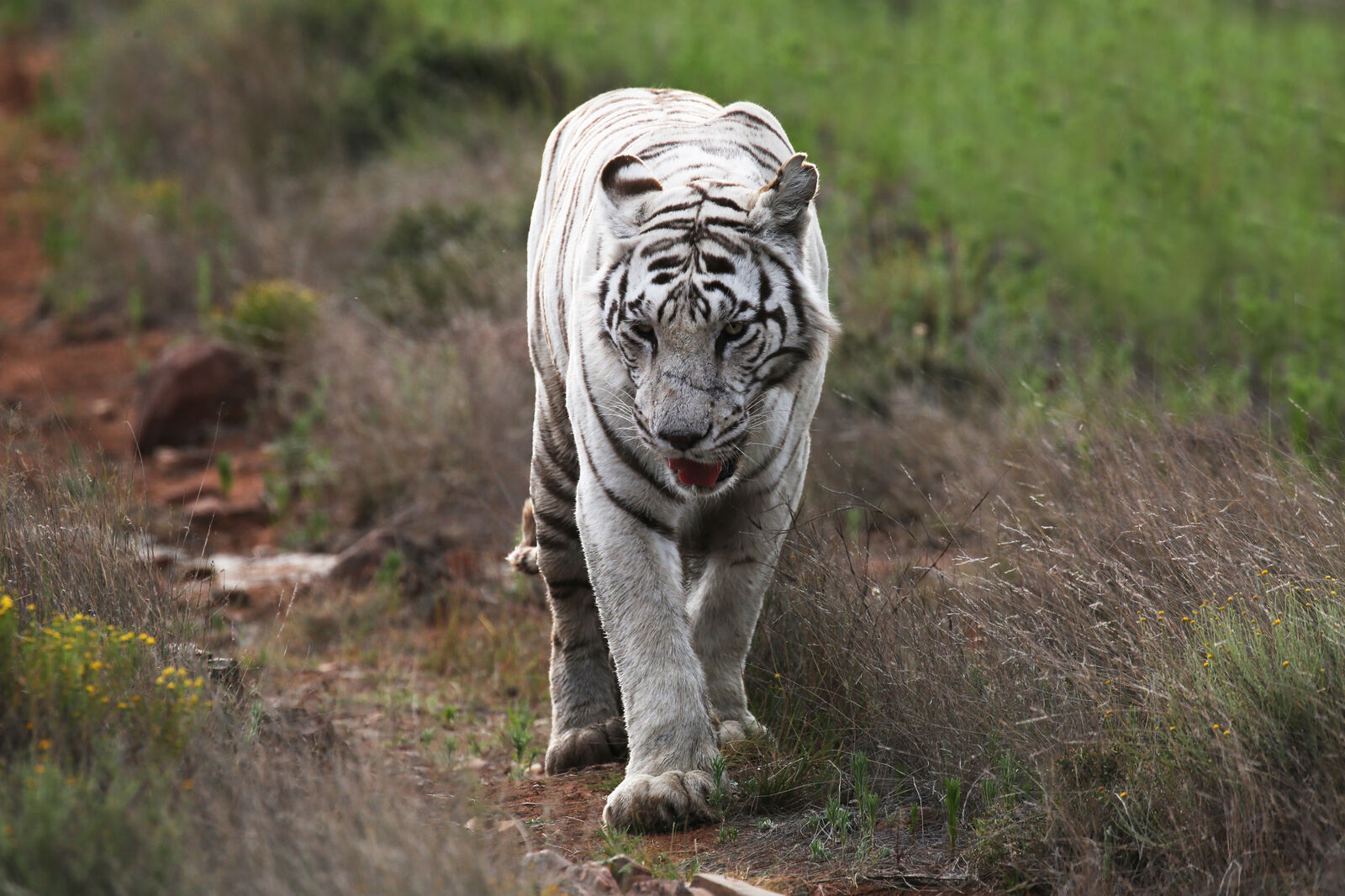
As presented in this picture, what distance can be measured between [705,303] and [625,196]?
0.46m

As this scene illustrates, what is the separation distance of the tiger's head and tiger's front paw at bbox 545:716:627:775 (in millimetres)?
1159

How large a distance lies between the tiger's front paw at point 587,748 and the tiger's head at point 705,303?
1159 mm

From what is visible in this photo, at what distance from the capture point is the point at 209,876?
2455 mm

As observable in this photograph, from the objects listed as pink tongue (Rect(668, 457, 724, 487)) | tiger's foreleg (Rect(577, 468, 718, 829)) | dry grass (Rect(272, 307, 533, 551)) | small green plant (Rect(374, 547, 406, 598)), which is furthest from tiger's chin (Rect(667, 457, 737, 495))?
small green plant (Rect(374, 547, 406, 598))

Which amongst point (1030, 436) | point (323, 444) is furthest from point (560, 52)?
point (1030, 436)

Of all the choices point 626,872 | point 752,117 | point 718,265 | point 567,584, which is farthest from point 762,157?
point 626,872

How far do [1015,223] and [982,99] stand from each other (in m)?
1.87

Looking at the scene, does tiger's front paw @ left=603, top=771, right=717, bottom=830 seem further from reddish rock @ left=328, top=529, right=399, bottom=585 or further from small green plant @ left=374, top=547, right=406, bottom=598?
reddish rock @ left=328, top=529, right=399, bottom=585

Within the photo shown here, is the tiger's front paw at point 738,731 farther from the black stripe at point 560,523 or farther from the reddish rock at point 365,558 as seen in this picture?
the reddish rock at point 365,558

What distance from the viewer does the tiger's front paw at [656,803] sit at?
3.59 m

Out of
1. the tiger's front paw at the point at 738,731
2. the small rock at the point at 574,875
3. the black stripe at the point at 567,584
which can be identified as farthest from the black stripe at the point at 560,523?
the small rock at the point at 574,875

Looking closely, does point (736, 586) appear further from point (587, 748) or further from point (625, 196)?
point (625, 196)

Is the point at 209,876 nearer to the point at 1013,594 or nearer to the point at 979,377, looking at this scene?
the point at 1013,594

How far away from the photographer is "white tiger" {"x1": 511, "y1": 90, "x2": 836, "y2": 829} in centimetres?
367
